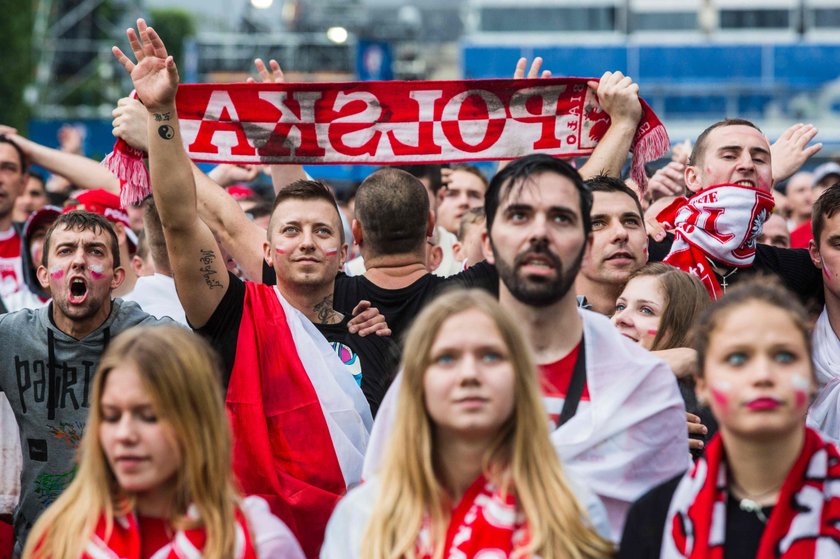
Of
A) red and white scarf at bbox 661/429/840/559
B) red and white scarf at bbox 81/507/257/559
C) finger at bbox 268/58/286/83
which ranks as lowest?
red and white scarf at bbox 81/507/257/559

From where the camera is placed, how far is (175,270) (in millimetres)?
4922

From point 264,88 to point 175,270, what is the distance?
4.77ft

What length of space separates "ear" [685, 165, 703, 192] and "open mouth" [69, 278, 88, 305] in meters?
2.53

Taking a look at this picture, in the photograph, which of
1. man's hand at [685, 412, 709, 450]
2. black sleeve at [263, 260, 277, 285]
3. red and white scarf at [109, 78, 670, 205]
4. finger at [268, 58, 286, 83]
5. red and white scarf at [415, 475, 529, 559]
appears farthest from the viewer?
finger at [268, 58, 286, 83]

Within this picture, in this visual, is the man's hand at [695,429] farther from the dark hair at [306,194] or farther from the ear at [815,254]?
the dark hair at [306,194]

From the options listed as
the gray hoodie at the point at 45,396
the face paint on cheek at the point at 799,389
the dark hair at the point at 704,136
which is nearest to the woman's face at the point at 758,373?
the face paint on cheek at the point at 799,389

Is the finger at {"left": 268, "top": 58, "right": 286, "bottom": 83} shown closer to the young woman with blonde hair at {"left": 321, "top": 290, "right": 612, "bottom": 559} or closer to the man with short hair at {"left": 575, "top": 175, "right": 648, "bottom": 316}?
the man with short hair at {"left": 575, "top": 175, "right": 648, "bottom": 316}

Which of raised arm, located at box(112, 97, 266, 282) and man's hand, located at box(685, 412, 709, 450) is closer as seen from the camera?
man's hand, located at box(685, 412, 709, 450)

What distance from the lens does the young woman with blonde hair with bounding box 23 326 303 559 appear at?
12.4 feet

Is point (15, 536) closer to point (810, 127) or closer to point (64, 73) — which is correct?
point (810, 127)

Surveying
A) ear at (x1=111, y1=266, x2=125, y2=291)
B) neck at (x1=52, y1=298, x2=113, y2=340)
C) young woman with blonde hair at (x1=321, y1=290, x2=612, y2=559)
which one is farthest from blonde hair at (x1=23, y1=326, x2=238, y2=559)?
ear at (x1=111, y1=266, x2=125, y2=291)

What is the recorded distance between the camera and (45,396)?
17.4 ft

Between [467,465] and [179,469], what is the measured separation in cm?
77

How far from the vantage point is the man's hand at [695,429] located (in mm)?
4859
